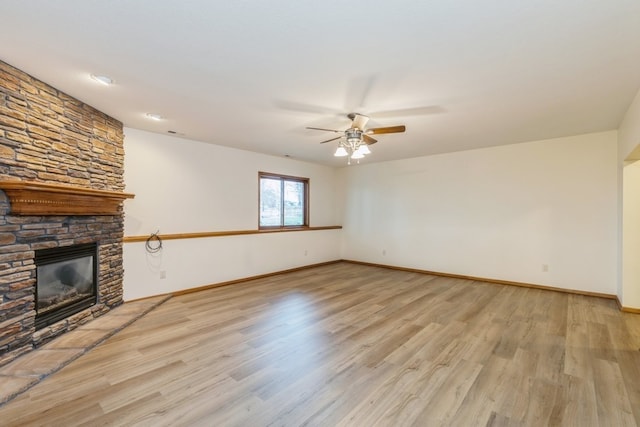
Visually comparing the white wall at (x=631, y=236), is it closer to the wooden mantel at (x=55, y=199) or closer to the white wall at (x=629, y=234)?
the white wall at (x=629, y=234)

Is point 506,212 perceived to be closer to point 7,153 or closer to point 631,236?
point 631,236

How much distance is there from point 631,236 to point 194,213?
19.9 ft

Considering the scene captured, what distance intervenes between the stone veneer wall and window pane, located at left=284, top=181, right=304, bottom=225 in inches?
131

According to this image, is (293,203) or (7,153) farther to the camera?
(293,203)

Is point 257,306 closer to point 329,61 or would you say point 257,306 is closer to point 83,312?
point 83,312

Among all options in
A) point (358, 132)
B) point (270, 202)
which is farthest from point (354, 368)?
point (270, 202)

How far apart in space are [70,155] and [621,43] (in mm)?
4773

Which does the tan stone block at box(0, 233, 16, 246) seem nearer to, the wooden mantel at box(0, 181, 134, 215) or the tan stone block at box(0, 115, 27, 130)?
the wooden mantel at box(0, 181, 134, 215)

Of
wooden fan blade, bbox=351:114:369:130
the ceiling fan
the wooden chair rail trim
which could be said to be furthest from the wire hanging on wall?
wooden fan blade, bbox=351:114:369:130

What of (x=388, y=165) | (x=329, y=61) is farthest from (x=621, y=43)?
(x=388, y=165)

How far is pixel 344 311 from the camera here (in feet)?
12.3

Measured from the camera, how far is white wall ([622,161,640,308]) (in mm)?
3717

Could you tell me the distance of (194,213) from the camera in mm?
4777

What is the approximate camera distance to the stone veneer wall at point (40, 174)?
2.41 metres
